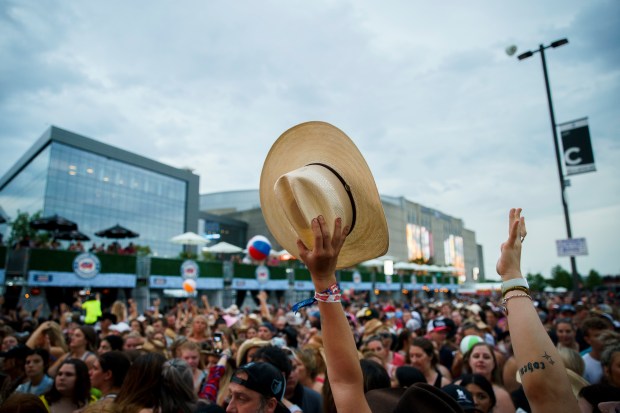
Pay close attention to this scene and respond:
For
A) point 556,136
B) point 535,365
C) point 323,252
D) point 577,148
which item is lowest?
point 535,365

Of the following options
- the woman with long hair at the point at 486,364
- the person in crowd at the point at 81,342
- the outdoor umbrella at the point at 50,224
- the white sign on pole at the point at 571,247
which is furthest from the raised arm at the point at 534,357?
the outdoor umbrella at the point at 50,224

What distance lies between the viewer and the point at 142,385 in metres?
3.44

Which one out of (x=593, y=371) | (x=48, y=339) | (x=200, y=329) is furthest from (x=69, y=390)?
(x=593, y=371)

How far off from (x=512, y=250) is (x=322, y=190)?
0.86m

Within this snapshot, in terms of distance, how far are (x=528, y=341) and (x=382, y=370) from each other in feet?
6.49

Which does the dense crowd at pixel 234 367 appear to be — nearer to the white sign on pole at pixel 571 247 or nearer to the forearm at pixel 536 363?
the forearm at pixel 536 363

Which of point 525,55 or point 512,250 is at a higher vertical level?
point 525,55

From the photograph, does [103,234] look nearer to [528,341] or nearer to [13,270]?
[13,270]

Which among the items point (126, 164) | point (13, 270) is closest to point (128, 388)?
point (13, 270)

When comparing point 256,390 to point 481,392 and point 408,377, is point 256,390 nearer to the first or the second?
point 408,377

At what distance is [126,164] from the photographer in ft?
167

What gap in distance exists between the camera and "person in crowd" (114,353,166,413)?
10.9 feet

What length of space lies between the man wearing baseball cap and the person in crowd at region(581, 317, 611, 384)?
13.3 feet

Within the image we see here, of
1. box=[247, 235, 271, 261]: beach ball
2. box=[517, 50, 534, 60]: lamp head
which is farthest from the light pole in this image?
box=[247, 235, 271, 261]: beach ball
